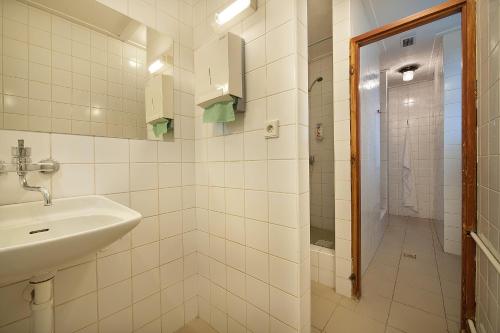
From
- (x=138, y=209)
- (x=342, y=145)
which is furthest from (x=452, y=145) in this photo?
(x=138, y=209)

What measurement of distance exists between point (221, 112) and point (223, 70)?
219 mm

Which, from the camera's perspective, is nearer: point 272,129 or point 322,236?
point 272,129

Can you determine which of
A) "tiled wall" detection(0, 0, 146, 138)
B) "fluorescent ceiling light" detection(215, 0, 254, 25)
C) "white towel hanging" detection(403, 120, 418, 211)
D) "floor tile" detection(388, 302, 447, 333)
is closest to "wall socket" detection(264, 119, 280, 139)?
"fluorescent ceiling light" detection(215, 0, 254, 25)

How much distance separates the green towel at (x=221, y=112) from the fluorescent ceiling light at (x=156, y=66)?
0.47 m

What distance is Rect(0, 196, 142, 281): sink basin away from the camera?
0.54 m

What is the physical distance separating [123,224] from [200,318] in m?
1.19

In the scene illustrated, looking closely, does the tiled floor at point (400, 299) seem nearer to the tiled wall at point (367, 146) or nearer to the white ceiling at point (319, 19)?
the tiled wall at point (367, 146)

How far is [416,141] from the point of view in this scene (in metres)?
3.91

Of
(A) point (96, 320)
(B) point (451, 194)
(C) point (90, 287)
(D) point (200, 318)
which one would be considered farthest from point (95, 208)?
(B) point (451, 194)

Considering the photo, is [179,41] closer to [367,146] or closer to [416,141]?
[367,146]

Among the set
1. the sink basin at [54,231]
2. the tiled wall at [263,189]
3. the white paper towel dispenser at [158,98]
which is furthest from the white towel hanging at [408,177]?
the sink basin at [54,231]

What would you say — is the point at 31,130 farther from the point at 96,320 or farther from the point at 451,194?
the point at 451,194

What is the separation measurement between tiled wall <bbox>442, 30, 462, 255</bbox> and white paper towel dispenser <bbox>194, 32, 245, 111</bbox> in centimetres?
273

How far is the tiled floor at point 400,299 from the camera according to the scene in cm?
140
